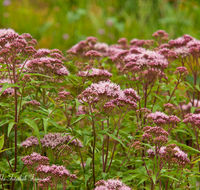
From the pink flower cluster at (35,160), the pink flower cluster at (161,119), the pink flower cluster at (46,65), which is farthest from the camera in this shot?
the pink flower cluster at (46,65)

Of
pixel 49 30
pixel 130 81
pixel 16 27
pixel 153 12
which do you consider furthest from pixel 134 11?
pixel 130 81

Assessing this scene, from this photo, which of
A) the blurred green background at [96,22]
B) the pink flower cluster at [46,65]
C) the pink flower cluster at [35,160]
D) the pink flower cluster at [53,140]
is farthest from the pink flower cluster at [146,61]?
the blurred green background at [96,22]

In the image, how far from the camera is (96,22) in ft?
46.2

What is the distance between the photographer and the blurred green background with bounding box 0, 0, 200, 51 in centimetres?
1247

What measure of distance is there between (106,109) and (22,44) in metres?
1.15

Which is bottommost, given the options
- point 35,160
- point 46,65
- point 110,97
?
point 35,160

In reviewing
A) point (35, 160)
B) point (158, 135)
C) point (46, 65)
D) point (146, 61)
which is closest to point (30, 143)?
point (35, 160)

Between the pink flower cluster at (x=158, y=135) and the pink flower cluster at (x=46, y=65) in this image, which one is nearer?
the pink flower cluster at (x=158, y=135)

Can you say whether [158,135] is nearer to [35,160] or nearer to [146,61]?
[146,61]

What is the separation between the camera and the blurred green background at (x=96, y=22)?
12.5 metres

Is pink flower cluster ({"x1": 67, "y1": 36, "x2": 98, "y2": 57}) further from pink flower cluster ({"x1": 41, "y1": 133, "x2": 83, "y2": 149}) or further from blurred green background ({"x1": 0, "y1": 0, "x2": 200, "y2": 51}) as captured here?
blurred green background ({"x1": 0, "y1": 0, "x2": 200, "y2": 51})

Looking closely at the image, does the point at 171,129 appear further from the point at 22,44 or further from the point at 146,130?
the point at 22,44

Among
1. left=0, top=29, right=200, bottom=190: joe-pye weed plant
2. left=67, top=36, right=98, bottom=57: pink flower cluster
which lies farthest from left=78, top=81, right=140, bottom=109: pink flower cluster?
left=67, top=36, right=98, bottom=57: pink flower cluster

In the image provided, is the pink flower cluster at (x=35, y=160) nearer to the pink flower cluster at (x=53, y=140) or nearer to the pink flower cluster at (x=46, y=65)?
the pink flower cluster at (x=53, y=140)
